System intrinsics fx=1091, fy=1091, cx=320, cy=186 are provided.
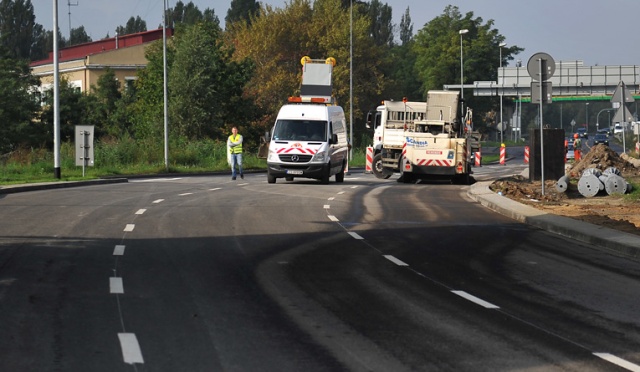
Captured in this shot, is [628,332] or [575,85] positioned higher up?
[575,85]

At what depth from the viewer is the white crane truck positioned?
122ft

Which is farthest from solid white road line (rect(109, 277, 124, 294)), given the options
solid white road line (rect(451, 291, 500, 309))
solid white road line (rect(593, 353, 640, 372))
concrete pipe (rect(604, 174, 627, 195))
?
concrete pipe (rect(604, 174, 627, 195))

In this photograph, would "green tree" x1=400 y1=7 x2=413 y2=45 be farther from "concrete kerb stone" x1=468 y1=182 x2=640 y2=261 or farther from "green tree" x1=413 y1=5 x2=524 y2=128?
"concrete kerb stone" x1=468 y1=182 x2=640 y2=261

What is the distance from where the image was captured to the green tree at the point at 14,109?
71.4 metres

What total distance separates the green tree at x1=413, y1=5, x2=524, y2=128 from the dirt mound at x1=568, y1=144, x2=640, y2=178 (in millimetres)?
65307

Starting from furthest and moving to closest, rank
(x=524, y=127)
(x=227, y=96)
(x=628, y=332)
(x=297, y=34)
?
(x=524, y=127)
(x=297, y=34)
(x=227, y=96)
(x=628, y=332)

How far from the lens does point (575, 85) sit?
92062mm

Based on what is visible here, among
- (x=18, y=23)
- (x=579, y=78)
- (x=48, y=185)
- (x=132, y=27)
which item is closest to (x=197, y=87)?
(x=48, y=185)

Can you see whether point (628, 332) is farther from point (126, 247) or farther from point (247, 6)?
point (247, 6)

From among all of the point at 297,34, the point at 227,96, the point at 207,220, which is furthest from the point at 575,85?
the point at 207,220

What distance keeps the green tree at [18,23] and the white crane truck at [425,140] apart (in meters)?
110

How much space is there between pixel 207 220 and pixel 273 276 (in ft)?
26.1

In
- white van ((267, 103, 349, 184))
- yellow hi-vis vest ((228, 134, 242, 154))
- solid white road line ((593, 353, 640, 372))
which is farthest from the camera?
yellow hi-vis vest ((228, 134, 242, 154))

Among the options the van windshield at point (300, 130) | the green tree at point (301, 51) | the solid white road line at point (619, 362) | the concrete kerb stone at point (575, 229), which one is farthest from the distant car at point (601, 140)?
the solid white road line at point (619, 362)
